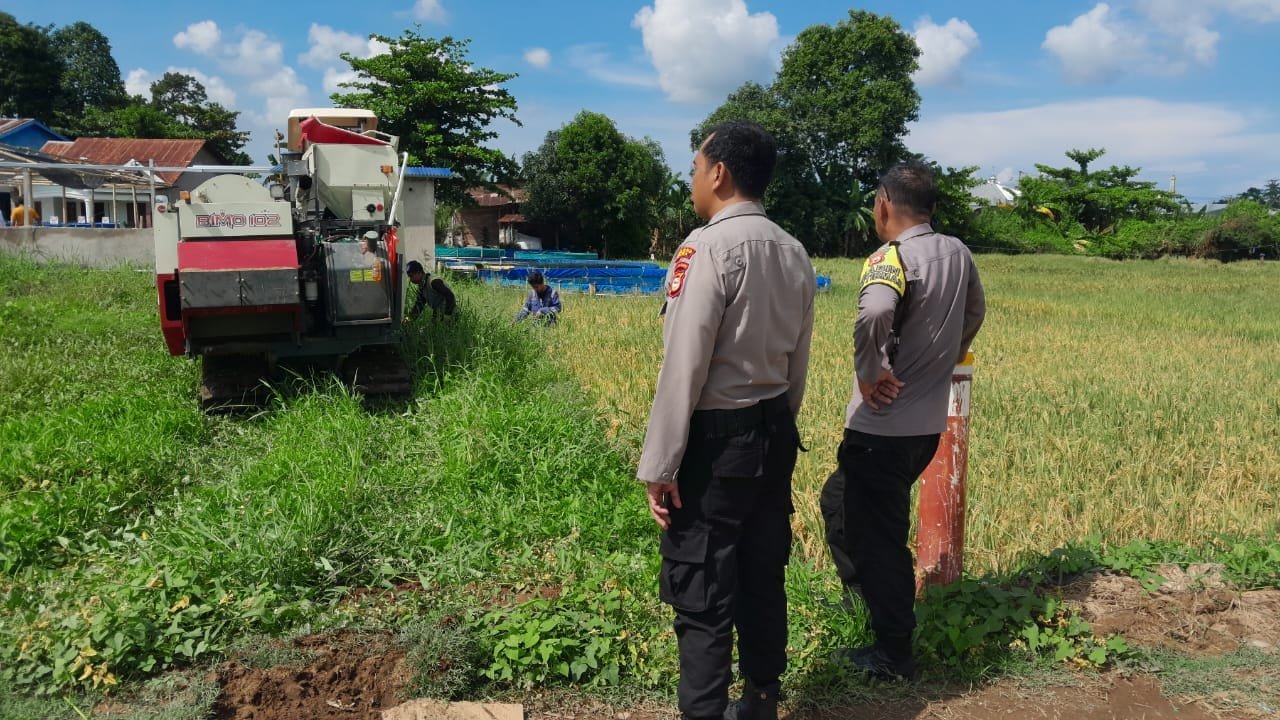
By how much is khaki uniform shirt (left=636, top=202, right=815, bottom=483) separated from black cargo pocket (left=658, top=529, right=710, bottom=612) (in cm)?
20

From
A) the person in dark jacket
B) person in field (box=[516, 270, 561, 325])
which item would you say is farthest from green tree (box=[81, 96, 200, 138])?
the person in dark jacket

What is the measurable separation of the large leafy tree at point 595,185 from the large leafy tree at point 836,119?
214 inches

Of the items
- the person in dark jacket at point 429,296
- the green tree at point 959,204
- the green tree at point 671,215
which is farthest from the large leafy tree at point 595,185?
the person in dark jacket at point 429,296

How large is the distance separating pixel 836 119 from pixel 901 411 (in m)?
40.7

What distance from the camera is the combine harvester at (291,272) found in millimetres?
5723

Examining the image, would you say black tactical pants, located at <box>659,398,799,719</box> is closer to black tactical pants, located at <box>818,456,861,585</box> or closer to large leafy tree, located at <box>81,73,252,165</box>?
black tactical pants, located at <box>818,456,861,585</box>

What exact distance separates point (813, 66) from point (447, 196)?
23.1 m

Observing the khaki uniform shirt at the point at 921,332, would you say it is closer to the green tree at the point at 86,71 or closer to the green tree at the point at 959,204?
the green tree at the point at 959,204

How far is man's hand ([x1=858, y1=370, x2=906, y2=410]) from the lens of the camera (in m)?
3.11

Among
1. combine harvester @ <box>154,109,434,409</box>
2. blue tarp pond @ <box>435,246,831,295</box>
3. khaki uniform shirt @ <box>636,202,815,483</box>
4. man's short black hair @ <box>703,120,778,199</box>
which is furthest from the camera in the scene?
blue tarp pond @ <box>435,246,831,295</box>

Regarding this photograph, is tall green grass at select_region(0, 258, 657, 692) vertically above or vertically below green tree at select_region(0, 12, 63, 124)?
below

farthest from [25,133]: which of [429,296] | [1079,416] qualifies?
[1079,416]

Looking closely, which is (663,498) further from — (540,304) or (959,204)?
(959,204)

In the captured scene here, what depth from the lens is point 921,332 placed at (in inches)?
126
